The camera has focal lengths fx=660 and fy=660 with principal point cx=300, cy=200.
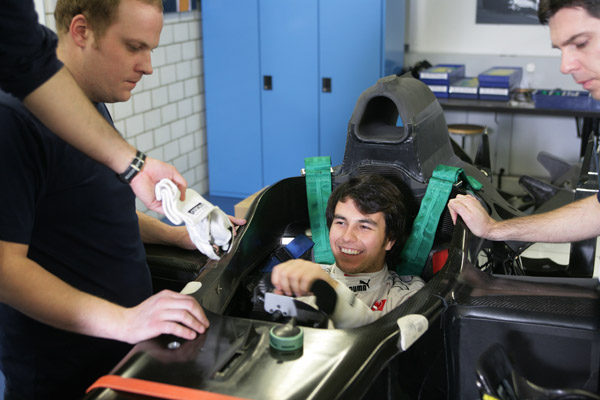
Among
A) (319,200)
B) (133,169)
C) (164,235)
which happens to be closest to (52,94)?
(133,169)


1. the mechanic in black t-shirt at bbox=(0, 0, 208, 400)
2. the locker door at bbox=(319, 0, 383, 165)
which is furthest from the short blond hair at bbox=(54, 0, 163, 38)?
the locker door at bbox=(319, 0, 383, 165)

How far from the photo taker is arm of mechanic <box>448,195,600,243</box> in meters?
2.05

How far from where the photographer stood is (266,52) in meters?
5.10

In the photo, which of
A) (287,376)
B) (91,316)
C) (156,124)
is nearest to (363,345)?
(287,376)

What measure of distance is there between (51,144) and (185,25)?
3.81m

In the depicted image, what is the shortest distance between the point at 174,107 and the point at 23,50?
3.89 m

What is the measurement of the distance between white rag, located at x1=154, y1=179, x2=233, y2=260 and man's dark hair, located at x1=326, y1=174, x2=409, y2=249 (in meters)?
0.74

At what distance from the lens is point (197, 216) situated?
4.73 ft

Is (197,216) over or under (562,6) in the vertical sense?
under

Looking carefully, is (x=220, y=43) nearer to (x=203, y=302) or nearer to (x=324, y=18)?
(x=324, y=18)

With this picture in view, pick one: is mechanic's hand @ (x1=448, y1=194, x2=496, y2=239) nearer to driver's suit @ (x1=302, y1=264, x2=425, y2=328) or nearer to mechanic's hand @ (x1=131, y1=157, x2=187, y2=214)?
driver's suit @ (x1=302, y1=264, x2=425, y2=328)

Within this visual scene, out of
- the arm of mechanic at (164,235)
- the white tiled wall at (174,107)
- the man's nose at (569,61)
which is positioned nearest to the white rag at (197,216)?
the arm of mechanic at (164,235)

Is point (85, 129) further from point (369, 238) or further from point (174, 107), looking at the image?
point (174, 107)

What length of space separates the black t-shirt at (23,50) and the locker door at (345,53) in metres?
3.65
